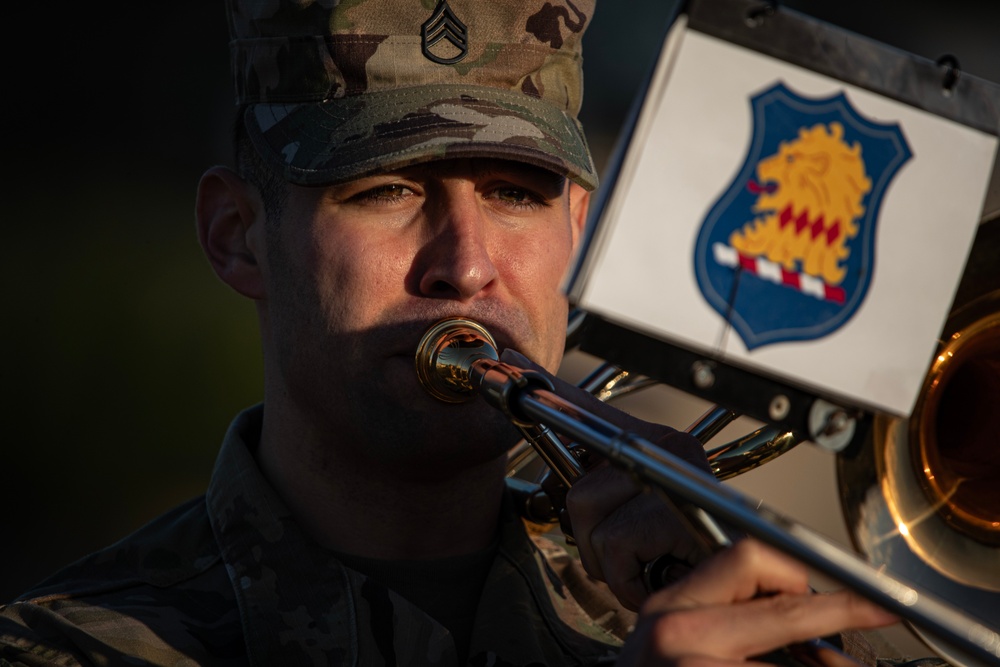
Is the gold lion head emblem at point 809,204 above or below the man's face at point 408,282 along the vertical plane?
above

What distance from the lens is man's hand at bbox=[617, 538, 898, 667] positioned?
129cm

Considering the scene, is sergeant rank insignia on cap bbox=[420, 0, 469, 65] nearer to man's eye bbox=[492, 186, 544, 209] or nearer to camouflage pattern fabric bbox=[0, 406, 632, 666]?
man's eye bbox=[492, 186, 544, 209]

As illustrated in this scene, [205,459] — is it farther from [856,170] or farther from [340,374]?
[856,170]

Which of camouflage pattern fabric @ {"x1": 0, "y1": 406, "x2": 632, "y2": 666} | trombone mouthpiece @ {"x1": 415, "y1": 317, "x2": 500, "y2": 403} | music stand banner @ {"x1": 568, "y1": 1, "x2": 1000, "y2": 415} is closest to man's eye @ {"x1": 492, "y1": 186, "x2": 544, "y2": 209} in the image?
trombone mouthpiece @ {"x1": 415, "y1": 317, "x2": 500, "y2": 403}

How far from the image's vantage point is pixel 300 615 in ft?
7.06

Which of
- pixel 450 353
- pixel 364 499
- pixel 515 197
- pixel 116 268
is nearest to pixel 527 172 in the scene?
pixel 515 197

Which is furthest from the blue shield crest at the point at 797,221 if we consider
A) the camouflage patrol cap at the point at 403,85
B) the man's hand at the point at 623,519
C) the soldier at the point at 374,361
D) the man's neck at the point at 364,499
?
the man's neck at the point at 364,499

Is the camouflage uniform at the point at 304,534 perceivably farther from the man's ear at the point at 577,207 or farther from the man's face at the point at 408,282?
the man's ear at the point at 577,207

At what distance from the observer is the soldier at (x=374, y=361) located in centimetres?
214

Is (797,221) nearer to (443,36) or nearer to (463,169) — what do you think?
(463,169)

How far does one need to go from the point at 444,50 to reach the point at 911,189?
121 centimetres

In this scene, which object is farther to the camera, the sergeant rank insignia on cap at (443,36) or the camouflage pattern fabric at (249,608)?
the sergeant rank insignia on cap at (443,36)

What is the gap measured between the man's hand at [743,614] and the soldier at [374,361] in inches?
24.4

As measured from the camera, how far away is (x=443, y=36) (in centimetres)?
229
